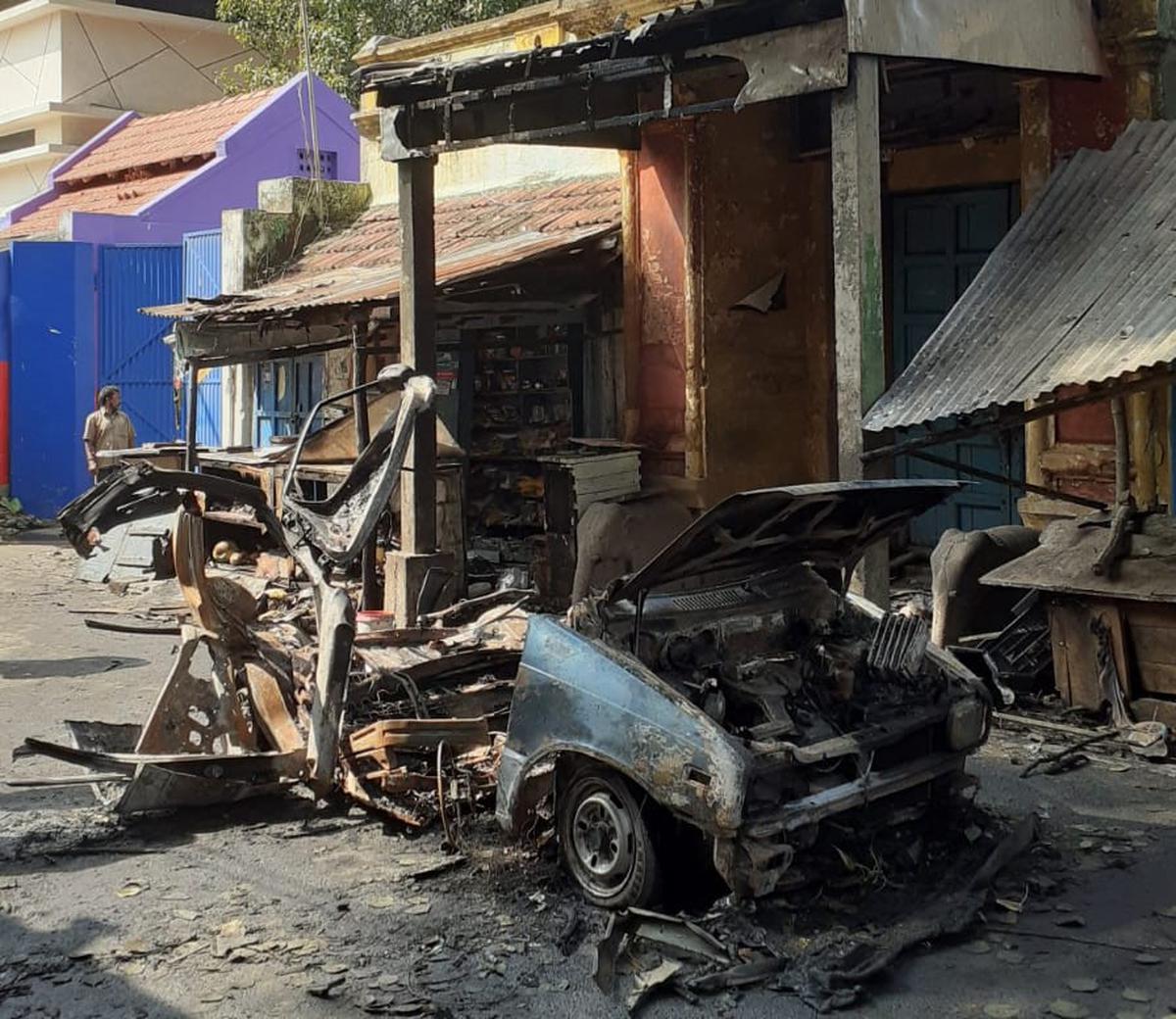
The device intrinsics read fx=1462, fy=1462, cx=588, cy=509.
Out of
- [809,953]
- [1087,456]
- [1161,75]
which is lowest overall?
[809,953]

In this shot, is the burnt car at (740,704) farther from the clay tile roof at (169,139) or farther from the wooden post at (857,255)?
the clay tile roof at (169,139)

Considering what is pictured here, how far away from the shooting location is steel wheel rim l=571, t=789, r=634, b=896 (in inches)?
221

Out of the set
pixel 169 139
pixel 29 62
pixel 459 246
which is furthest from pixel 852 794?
pixel 29 62

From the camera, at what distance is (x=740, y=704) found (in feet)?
19.2

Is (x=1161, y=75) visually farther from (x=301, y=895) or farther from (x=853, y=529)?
(x=301, y=895)

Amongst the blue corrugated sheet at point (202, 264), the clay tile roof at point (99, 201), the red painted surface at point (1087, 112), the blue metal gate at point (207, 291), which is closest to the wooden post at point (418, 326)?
the red painted surface at point (1087, 112)

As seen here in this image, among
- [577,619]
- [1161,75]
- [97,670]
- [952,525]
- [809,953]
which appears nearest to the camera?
[809,953]

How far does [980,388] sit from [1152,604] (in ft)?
5.03

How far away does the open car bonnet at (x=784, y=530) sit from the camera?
5602 millimetres

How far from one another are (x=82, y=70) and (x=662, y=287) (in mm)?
20871

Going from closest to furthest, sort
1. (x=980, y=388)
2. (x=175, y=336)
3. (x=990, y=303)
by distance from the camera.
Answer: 1. (x=980, y=388)
2. (x=990, y=303)
3. (x=175, y=336)

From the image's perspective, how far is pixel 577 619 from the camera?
5.89 m

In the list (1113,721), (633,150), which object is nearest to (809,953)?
(1113,721)

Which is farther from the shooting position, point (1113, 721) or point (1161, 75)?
point (1161, 75)
